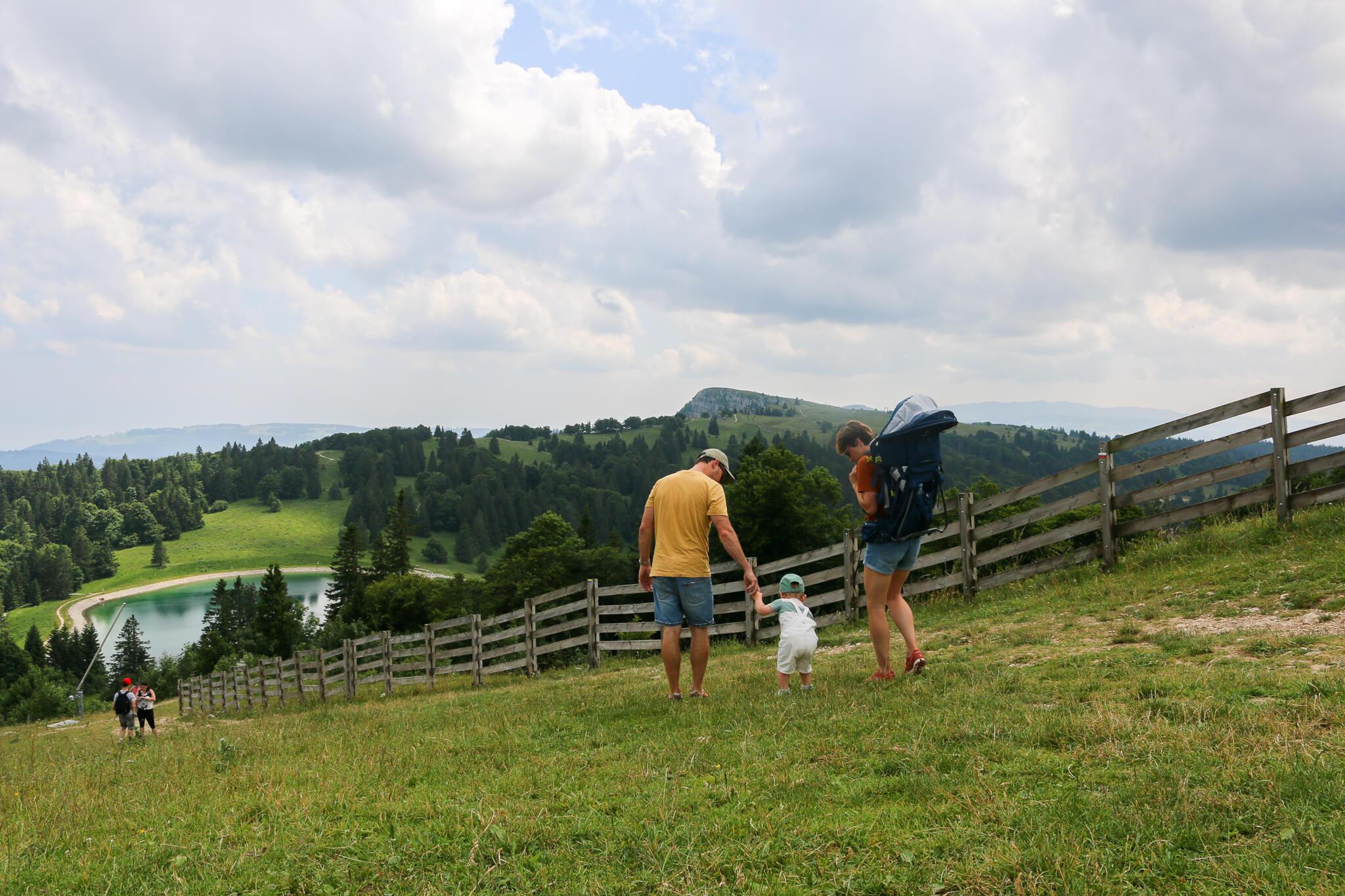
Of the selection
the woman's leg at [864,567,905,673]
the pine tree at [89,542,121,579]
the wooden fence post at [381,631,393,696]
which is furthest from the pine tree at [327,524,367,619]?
the pine tree at [89,542,121,579]

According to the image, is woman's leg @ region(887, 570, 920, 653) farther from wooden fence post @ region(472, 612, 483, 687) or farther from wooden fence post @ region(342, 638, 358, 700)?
wooden fence post @ region(342, 638, 358, 700)

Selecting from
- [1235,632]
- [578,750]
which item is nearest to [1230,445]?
[1235,632]

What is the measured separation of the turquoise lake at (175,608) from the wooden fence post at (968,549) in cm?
13449

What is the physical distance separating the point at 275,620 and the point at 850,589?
8726 cm

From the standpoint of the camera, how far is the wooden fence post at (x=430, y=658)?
16.3 m

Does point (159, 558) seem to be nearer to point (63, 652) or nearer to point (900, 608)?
point (63, 652)

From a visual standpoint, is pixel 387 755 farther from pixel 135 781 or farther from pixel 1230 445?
pixel 1230 445

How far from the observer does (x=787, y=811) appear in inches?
130

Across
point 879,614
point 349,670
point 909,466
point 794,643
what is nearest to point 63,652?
point 349,670

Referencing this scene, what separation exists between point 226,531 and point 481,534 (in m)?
69.7

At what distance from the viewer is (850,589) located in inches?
481

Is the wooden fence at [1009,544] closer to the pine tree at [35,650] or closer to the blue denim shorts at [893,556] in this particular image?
the blue denim shorts at [893,556]

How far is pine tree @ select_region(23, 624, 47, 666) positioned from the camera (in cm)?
10306

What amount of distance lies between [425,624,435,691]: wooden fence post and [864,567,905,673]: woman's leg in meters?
12.3
